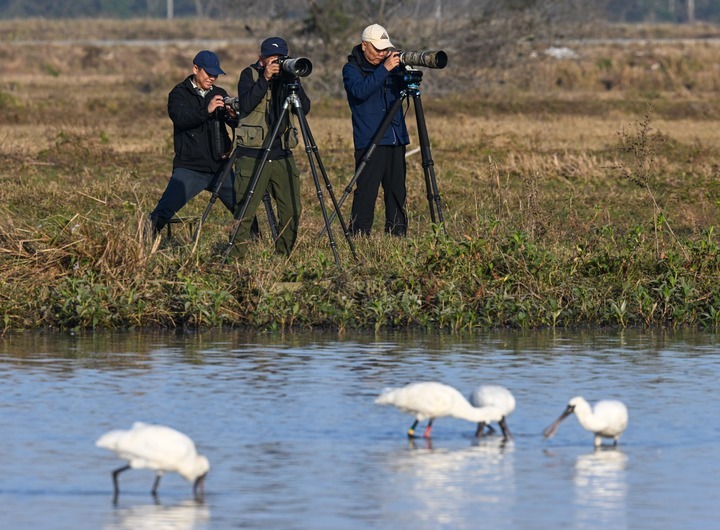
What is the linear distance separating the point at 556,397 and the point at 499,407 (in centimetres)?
122

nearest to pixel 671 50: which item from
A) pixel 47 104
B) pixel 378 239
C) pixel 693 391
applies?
pixel 47 104

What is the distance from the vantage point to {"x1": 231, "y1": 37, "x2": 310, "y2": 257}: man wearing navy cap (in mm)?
11250

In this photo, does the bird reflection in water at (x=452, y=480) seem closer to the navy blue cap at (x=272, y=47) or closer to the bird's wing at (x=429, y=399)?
the bird's wing at (x=429, y=399)

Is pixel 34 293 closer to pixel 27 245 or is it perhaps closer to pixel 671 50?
pixel 27 245

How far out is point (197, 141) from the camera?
1206 cm

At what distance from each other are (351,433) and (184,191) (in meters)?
5.09

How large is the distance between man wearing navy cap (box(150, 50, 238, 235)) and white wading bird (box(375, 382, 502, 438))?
5.20 m

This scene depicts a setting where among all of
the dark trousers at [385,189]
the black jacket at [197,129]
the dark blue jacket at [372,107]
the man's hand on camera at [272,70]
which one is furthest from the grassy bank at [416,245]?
the man's hand on camera at [272,70]

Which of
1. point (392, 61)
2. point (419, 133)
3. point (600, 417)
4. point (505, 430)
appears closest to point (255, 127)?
point (392, 61)

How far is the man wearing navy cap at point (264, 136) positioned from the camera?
11.2m

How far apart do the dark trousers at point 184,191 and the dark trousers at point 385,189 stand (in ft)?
3.43

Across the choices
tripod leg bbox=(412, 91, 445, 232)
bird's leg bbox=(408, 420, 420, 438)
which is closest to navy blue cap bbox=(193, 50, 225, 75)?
tripod leg bbox=(412, 91, 445, 232)

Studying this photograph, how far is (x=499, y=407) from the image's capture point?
7.05m

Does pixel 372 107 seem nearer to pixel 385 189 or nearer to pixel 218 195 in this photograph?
pixel 385 189
